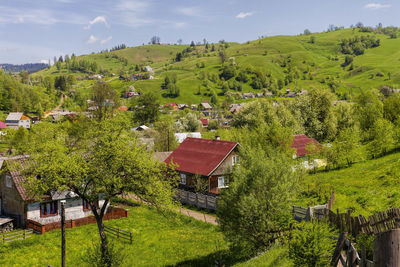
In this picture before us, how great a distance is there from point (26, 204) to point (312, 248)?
106 ft

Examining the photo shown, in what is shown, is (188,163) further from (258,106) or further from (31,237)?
(258,106)

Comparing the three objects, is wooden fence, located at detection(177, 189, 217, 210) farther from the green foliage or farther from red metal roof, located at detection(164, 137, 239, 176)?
the green foliage

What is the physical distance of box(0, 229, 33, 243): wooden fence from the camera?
30730 millimetres

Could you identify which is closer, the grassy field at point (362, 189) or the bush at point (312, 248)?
the bush at point (312, 248)

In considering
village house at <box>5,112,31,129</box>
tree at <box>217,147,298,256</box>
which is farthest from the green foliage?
village house at <box>5,112,31,129</box>

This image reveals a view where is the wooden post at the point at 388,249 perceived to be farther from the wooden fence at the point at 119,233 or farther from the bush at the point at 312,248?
the wooden fence at the point at 119,233

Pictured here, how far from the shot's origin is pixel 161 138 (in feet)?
265

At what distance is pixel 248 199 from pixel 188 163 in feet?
97.2

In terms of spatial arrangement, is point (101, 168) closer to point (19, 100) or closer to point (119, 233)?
point (119, 233)

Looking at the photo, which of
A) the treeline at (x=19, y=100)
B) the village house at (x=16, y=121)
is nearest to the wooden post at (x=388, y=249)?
the village house at (x=16, y=121)

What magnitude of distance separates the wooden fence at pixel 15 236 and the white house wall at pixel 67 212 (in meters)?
2.32

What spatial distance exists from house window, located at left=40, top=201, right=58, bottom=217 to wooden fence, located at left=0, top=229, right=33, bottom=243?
9.83 feet

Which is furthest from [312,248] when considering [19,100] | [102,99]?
[19,100]

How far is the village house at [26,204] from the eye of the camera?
35.0 meters
